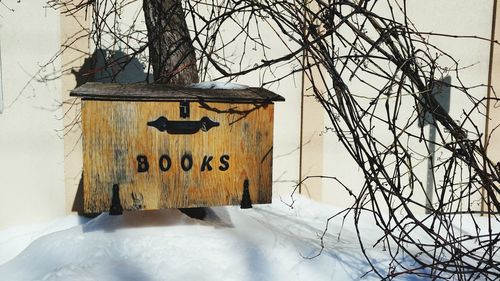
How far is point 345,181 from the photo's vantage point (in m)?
4.33

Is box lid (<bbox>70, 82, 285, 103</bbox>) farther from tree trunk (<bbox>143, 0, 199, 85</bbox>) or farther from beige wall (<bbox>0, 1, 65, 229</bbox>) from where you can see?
beige wall (<bbox>0, 1, 65, 229</bbox>)

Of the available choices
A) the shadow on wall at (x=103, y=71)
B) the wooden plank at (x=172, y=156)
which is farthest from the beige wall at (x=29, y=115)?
the wooden plank at (x=172, y=156)

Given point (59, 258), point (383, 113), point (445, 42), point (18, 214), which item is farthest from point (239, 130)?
point (445, 42)

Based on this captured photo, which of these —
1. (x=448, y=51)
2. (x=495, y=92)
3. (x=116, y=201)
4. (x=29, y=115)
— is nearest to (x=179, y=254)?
(x=116, y=201)

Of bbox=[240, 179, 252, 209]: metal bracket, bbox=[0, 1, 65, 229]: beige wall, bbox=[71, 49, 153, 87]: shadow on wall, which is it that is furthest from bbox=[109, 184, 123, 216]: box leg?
bbox=[0, 1, 65, 229]: beige wall

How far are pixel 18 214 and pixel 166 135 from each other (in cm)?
224

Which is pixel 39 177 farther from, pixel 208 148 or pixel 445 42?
pixel 445 42

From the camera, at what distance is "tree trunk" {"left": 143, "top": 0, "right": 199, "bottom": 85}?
2.53 meters

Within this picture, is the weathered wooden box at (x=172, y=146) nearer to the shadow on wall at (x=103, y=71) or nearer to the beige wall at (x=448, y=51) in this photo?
the shadow on wall at (x=103, y=71)

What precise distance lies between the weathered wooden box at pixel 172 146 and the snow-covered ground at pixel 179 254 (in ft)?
0.85

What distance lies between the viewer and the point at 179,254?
79.0 inches

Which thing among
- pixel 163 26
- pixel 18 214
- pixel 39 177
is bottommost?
pixel 18 214

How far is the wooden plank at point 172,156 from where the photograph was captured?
1.82 metres

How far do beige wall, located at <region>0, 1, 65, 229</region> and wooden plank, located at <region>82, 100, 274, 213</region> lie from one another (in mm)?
1936
